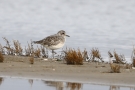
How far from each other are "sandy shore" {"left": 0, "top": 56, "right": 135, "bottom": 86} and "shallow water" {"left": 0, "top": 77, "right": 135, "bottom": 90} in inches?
28.8

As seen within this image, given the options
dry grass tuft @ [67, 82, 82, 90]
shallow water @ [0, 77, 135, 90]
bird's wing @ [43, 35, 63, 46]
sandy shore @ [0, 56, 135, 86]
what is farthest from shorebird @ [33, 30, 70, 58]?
dry grass tuft @ [67, 82, 82, 90]

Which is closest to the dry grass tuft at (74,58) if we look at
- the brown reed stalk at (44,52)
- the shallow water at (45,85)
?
the brown reed stalk at (44,52)

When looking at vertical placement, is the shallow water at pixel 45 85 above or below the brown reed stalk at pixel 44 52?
below

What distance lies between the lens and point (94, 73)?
1347 cm

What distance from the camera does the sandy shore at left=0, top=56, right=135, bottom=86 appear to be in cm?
1210

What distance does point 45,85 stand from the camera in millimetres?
10656

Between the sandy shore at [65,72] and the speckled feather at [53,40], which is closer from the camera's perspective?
the sandy shore at [65,72]

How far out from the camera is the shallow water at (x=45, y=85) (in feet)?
33.3

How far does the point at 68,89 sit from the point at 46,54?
9159mm

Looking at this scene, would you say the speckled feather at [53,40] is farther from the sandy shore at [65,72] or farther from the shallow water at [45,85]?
the shallow water at [45,85]

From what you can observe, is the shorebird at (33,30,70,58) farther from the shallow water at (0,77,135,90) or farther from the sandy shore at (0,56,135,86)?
the shallow water at (0,77,135,90)

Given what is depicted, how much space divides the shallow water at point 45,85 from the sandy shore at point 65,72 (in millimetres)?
732

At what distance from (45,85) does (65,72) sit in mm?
3014

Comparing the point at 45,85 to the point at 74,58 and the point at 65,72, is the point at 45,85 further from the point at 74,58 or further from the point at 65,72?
the point at 74,58
